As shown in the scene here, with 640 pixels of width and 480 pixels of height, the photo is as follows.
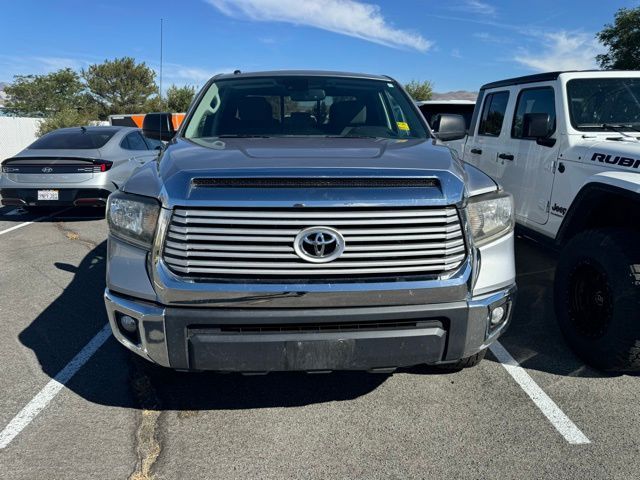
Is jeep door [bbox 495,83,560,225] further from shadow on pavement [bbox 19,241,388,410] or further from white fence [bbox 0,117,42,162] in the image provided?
white fence [bbox 0,117,42,162]

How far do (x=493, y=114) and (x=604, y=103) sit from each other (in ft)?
4.89

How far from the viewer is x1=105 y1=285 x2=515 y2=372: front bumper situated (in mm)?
2365

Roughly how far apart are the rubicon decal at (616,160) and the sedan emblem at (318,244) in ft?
7.28

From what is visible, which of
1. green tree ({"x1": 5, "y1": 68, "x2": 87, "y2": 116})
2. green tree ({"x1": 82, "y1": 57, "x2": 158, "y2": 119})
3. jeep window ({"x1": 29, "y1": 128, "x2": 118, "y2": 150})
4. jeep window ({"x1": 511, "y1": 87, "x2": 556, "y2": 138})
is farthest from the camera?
green tree ({"x1": 82, "y1": 57, "x2": 158, "y2": 119})

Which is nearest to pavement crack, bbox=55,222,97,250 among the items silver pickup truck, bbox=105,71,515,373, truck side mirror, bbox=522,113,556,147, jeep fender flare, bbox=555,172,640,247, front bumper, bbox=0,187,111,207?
front bumper, bbox=0,187,111,207

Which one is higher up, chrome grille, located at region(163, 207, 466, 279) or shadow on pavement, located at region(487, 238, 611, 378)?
chrome grille, located at region(163, 207, 466, 279)

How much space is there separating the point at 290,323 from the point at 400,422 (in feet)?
3.28

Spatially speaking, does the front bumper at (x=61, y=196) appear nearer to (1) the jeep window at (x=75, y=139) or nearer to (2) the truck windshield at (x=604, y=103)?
(1) the jeep window at (x=75, y=139)

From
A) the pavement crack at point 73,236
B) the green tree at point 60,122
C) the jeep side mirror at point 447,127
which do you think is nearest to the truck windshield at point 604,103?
the jeep side mirror at point 447,127

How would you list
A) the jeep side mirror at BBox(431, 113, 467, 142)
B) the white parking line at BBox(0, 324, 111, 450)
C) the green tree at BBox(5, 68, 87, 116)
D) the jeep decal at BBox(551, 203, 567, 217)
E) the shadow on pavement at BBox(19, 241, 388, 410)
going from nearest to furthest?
the white parking line at BBox(0, 324, 111, 450), the shadow on pavement at BBox(19, 241, 388, 410), the jeep side mirror at BBox(431, 113, 467, 142), the jeep decal at BBox(551, 203, 567, 217), the green tree at BBox(5, 68, 87, 116)

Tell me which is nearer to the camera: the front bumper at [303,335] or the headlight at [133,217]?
the front bumper at [303,335]

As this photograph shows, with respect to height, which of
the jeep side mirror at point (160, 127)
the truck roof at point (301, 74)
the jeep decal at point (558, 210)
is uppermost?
the truck roof at point (301, 74)

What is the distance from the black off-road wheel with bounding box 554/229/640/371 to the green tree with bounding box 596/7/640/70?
2509 centimetres

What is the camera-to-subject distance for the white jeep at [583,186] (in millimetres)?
3250
